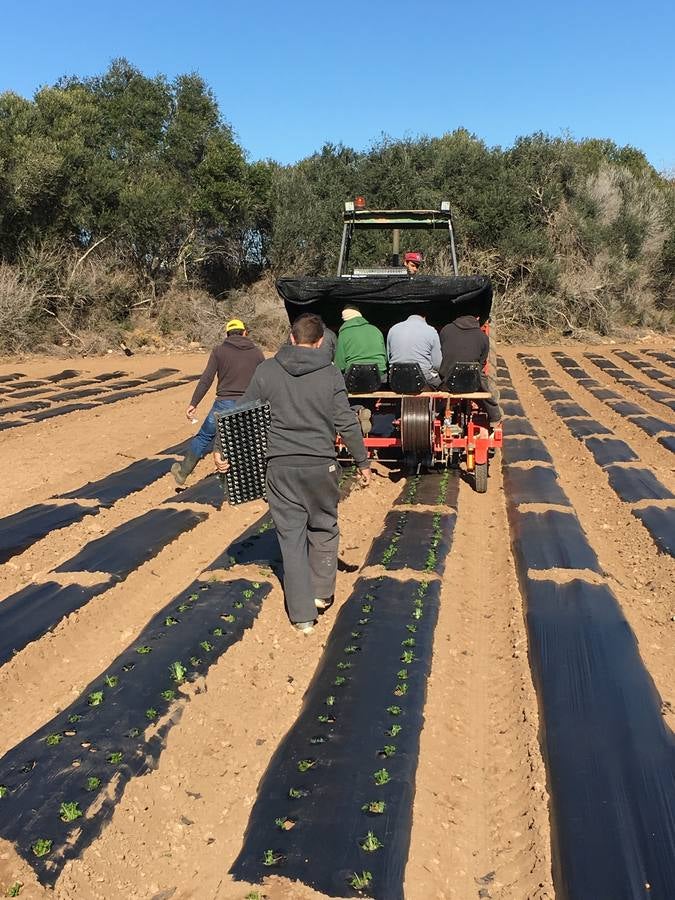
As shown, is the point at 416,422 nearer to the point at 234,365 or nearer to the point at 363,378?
the point at 363,378

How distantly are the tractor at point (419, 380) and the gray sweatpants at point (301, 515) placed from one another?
9.44 feet

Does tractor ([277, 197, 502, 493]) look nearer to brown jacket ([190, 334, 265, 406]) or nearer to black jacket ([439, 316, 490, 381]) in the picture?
black jacket ([439, 316, 490, 381])

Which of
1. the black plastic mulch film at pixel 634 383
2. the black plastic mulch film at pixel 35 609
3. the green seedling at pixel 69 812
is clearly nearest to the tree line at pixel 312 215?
the black plastic mulch film at pixel 634 383

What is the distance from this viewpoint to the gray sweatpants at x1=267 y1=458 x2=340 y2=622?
4.44 m

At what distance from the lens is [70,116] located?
21484mm

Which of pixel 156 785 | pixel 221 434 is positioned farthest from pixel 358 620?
pixel 156 785

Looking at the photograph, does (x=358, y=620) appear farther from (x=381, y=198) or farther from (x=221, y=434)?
(x=381, y=198)

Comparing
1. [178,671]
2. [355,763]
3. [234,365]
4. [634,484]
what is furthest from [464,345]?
[355,763]

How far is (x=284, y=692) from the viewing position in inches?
158

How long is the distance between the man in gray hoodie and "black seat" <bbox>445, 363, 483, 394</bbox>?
10.3 ft

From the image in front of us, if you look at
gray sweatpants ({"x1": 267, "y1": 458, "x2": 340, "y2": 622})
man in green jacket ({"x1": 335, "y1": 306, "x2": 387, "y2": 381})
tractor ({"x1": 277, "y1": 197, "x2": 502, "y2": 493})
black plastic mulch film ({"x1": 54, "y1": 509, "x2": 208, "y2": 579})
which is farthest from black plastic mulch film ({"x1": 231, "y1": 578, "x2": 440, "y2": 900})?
man in green jacket ({"x1": 335, "y1": 306, "x2": 387, "y2": 381})

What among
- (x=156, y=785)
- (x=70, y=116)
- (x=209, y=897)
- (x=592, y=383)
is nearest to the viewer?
(x=209, y=897)

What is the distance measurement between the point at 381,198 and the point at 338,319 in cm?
1886

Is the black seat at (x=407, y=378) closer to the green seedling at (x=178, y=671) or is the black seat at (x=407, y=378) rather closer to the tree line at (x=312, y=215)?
the green seedling at (x=178, y=671)
